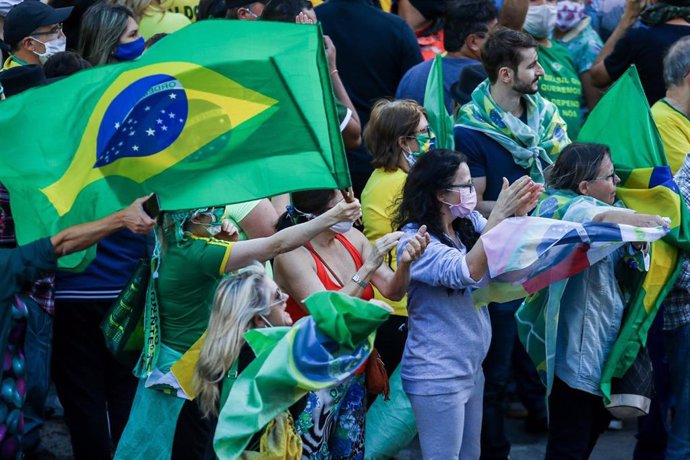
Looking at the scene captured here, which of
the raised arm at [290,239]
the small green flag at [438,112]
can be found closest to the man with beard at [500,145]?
the small green flag at [438,112]

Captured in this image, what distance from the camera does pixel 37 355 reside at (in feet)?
19.7

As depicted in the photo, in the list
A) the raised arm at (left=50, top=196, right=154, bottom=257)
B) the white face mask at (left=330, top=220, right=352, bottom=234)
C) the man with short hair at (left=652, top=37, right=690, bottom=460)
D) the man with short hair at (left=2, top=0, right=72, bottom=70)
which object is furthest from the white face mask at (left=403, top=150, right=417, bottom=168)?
the man with short hair at (left=2, top=0, right=72, bottom=70)

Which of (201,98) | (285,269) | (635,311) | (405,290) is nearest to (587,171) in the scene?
(635,311)

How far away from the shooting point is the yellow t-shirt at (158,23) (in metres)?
Answer: 8.16

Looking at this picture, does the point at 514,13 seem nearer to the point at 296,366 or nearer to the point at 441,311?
the point at 441,311

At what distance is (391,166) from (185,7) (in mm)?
2568

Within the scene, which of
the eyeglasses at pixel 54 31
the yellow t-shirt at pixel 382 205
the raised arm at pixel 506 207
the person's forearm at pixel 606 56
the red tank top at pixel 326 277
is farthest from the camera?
the person's forearm at pixel 606 56

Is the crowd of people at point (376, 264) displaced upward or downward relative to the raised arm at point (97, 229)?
downward

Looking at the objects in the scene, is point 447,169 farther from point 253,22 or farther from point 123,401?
point 123,401

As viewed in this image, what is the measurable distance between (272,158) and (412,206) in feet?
2.67

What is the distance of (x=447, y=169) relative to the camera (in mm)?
5902

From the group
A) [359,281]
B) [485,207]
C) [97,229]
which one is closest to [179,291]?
[97,229]

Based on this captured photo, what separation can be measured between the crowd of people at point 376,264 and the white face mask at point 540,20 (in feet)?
1.08

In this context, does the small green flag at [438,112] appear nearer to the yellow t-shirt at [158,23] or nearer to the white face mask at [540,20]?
the white face mask at [540,20]
